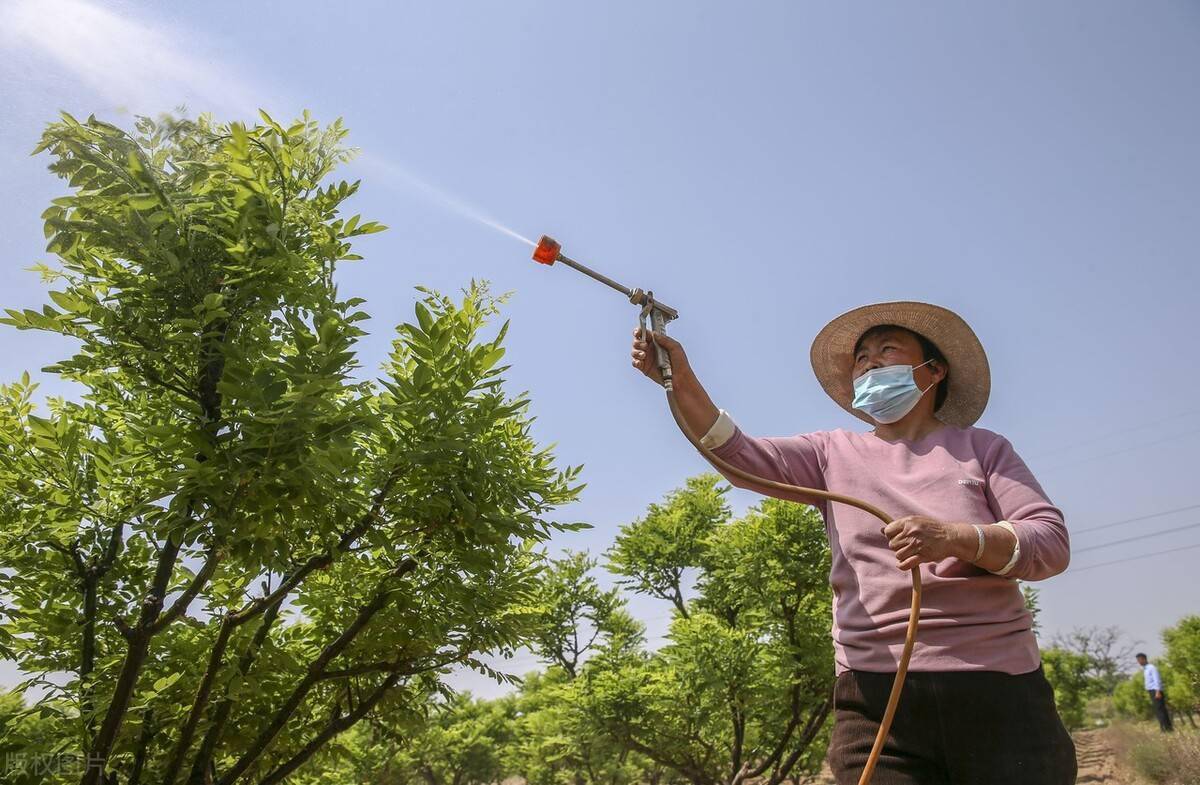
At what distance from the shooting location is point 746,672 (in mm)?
12109

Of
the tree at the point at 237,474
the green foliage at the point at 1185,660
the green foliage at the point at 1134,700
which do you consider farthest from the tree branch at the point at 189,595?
the green foliage at the point at 1134,700

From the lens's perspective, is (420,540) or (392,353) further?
(392,353)

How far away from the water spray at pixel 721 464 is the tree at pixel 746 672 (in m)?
10.1

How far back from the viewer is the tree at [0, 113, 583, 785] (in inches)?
120

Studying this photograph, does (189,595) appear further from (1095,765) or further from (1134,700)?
(1134,700)

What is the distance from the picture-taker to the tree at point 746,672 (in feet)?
38.8

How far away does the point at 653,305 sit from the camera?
259 centimetres

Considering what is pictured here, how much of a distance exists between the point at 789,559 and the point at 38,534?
35.7 feet

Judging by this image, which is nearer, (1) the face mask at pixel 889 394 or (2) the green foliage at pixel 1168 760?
(1) the face mask at pixel 889 394

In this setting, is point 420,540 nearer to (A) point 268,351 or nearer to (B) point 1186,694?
(A) point 268,351

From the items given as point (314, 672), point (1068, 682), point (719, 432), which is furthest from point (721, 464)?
point (1068, 682)

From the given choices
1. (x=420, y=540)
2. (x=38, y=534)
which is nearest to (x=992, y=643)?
(x=420, y=540)

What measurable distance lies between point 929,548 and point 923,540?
0.09ft

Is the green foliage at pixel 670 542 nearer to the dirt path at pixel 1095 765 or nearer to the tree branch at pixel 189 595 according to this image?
the dirt path at pixel 1095 765
